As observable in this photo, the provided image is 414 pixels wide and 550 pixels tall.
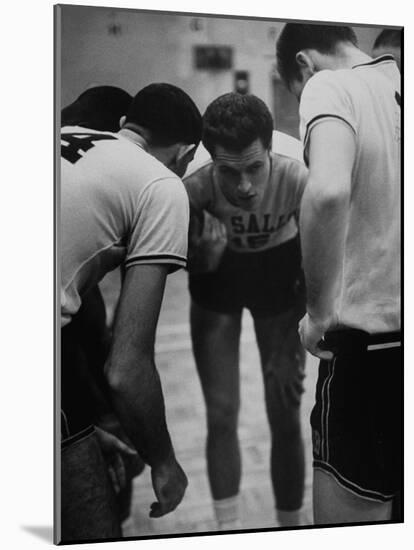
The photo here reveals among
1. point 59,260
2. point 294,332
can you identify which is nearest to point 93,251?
point 59,260

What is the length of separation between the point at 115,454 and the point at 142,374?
1.18 feet

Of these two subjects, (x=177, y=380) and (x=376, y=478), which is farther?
(x=376, y=478)

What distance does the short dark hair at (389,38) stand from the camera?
4547 mm

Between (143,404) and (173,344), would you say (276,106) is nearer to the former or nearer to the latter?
(173,344)

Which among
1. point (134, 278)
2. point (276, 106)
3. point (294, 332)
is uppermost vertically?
point (276, 106)

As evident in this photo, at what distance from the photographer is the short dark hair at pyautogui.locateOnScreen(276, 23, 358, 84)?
173 inches

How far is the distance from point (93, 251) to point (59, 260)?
0.14 metres

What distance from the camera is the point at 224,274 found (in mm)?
4328

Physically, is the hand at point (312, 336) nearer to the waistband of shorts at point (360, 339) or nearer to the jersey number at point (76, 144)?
the waistband of shorts at point (360, 339)

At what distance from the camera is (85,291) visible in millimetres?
4129

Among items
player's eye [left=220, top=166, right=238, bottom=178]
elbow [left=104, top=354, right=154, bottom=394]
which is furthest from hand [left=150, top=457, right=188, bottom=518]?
player's eye [left=220, top=166, right=238, bottom=178]

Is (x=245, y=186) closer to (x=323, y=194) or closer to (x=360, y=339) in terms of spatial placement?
(x=323, y=194)

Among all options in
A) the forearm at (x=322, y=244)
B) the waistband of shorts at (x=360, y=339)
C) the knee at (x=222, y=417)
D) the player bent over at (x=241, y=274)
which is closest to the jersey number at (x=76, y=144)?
the player bent over at (x=241, y=274)

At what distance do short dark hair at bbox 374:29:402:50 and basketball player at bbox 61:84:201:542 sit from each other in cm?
96
